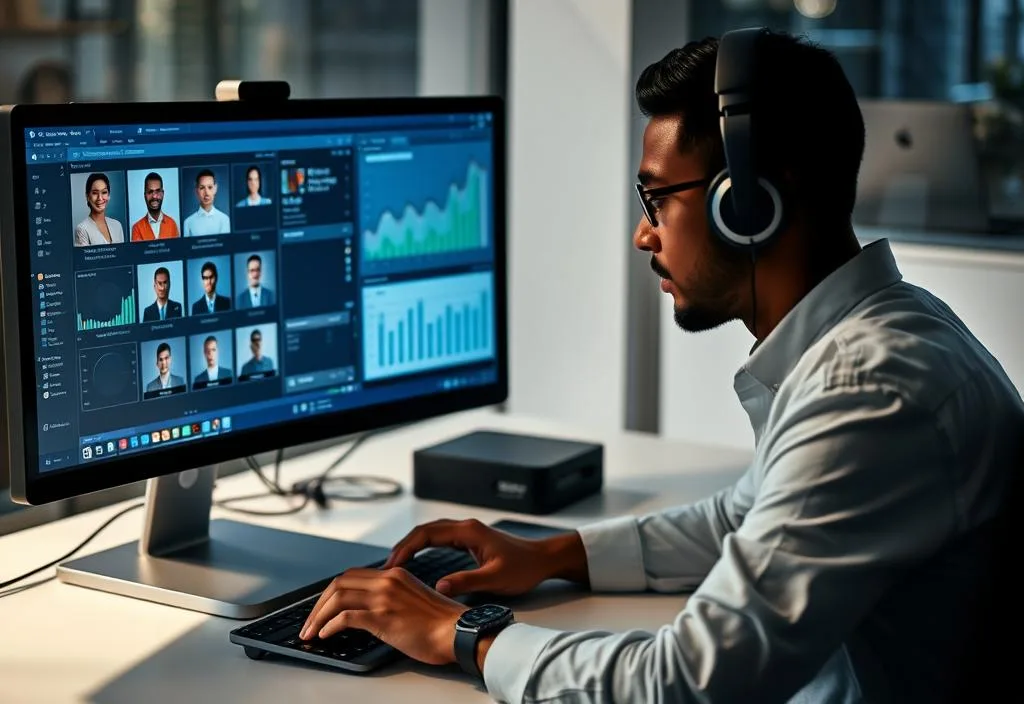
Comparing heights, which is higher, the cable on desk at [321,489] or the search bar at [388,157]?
the search bar at [388,157]

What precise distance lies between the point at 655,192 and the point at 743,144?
131mm

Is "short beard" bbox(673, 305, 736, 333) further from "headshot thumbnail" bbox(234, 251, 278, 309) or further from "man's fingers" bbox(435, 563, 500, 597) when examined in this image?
"headshot thumbnail" bbox(234, 251, 278, 309)

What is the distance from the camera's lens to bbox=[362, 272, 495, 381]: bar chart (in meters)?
1.61

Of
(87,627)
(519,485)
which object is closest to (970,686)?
(519,485)

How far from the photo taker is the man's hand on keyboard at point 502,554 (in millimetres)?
1394

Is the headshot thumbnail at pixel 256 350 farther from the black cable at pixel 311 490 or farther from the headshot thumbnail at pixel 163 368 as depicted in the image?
the black cable at pixel 311 490

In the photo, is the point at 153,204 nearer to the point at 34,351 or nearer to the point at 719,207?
the point at 34,351

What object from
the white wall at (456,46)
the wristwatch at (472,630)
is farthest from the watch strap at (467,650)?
the white wall at (456,46)

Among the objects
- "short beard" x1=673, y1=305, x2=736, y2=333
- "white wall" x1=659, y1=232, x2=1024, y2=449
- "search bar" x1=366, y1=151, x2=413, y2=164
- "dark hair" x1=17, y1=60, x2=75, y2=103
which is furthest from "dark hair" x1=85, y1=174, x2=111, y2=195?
"dark hair" x1=17, y1=60, x2=75, y2=103

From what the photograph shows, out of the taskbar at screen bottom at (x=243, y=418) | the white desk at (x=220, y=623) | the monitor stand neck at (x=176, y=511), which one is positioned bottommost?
the white desk at (x=220, y=623)

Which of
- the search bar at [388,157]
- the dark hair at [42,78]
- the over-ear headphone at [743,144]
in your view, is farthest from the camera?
the dark hair at [42,78]

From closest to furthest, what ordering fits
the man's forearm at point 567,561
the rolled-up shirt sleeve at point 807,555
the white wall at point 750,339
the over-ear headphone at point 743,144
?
the rolled-up shirt sleeve at point 807,555, the over-ear headphone at point 743,144, the man's forearm at point 567,561, the white wall at point 750,339

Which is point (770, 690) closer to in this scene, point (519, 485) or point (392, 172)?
point (519, 485)

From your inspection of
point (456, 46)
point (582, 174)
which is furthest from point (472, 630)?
point (456, 46)
